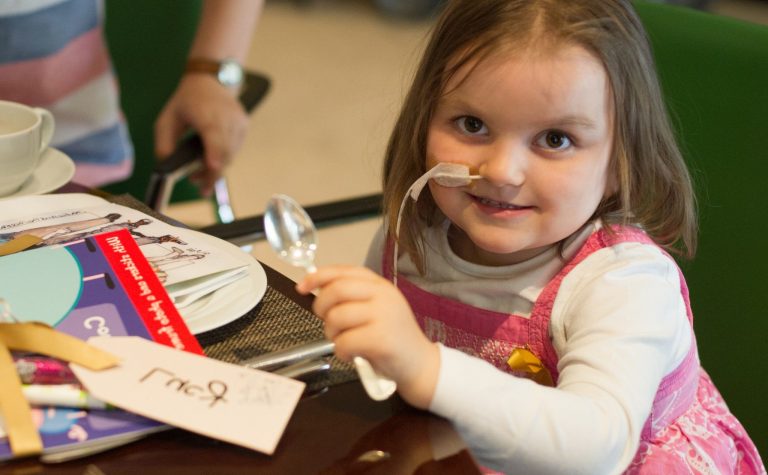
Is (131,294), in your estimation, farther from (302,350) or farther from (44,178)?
(44,178)

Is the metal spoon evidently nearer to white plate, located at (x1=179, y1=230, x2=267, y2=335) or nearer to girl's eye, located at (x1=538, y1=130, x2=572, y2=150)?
white plate, located at (x1=179, y1=230, x2=267, y2=335)

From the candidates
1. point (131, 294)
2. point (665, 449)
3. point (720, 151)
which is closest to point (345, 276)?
point (131, 294)

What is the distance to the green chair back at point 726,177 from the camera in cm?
99

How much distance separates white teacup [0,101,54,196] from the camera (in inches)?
36.3

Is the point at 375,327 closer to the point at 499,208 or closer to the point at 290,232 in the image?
the point at 290,232

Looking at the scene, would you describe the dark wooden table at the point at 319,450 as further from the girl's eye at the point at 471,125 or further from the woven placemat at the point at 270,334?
the girl's eye at the point at 471,125

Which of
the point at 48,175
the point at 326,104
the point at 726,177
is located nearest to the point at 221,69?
the point at 48,175

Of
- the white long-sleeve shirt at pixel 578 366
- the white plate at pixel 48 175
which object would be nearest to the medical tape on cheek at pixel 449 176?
the white long-sleeve shirt at pixel 578 366

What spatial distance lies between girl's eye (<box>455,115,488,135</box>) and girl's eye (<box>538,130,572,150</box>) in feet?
0.18

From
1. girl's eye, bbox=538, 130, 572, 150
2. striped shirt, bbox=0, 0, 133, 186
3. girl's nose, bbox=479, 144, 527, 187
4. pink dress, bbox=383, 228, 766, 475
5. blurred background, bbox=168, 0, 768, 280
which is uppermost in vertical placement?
girl's eye, bbox=538, 130, 572, 150

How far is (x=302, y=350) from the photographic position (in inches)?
26.6

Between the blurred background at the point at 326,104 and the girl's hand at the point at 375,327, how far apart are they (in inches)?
46.3

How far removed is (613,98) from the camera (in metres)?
0.84

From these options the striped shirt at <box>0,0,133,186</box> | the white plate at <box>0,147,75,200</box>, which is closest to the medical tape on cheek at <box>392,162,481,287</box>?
the white plate at <box>0,147,75,200</box>
